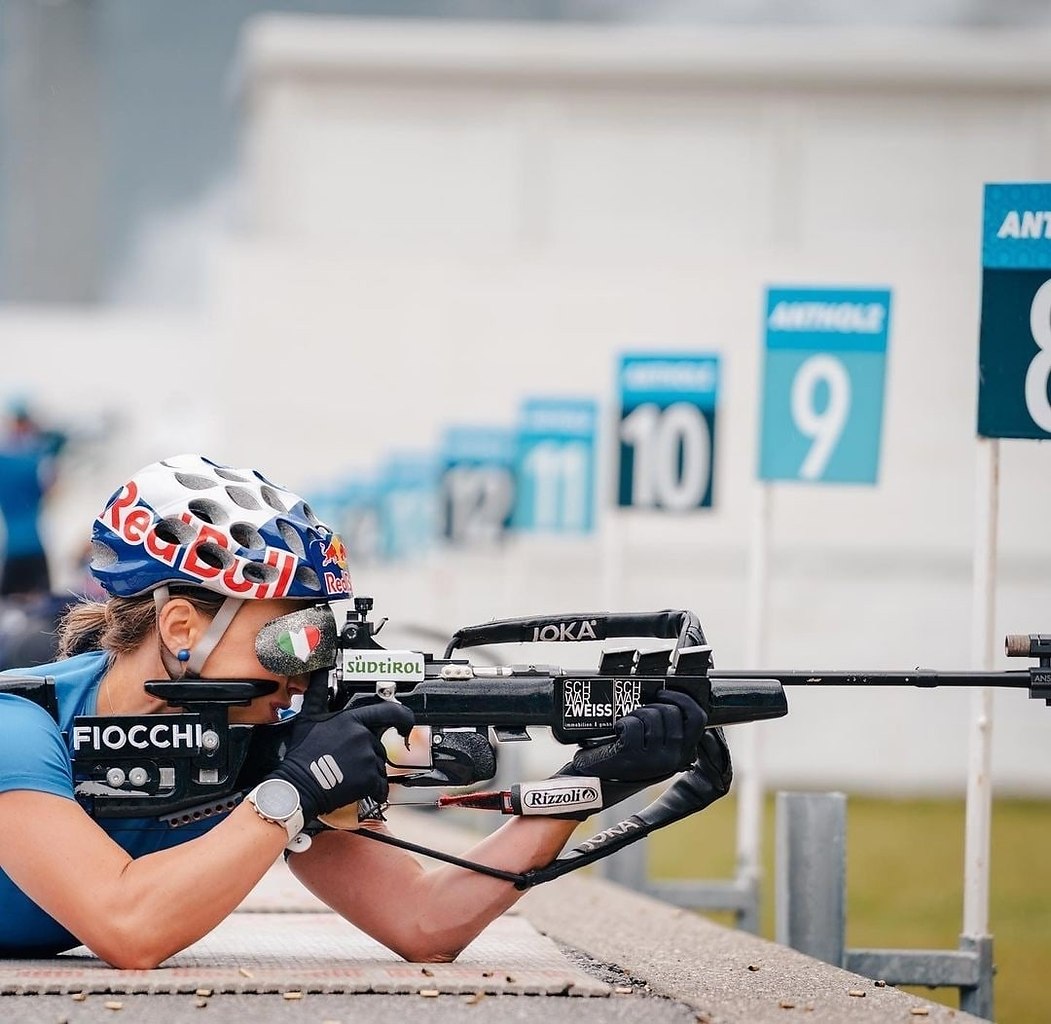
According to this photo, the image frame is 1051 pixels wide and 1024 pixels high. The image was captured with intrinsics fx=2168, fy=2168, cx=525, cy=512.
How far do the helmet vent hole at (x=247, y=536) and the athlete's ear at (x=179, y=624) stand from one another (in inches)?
7.2

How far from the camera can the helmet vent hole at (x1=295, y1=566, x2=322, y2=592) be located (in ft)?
16.1

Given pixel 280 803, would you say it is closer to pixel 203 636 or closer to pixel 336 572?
pixel 203 636

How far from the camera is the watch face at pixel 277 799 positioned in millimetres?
4668

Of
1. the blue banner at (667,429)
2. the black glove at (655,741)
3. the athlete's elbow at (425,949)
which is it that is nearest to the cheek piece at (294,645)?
the black glove at (655,741)

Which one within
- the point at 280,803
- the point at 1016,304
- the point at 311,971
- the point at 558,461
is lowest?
the point at 311,971

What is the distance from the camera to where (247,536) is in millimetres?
4914

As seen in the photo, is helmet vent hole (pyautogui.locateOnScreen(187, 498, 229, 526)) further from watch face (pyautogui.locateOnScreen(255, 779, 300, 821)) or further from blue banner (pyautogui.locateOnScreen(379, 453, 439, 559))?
blue banner (pyautogui.locateOnScreen(379, 453, 439, 559))

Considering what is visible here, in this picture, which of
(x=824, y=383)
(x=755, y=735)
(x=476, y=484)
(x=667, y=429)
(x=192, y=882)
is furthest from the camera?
(x=476, y=484)

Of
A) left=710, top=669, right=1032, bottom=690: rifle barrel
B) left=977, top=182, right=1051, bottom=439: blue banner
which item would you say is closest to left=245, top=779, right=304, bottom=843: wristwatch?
left=710, top=669, right=1032, bottom=690: rifle barrel

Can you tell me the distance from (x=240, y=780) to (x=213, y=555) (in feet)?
1.68

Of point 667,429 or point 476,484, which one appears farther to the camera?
point 476,484

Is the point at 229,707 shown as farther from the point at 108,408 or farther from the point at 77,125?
the point at 77,125

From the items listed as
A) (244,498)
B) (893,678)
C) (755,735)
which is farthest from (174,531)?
(755,735)

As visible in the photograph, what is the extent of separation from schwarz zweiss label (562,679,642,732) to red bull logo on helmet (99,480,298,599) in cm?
69
